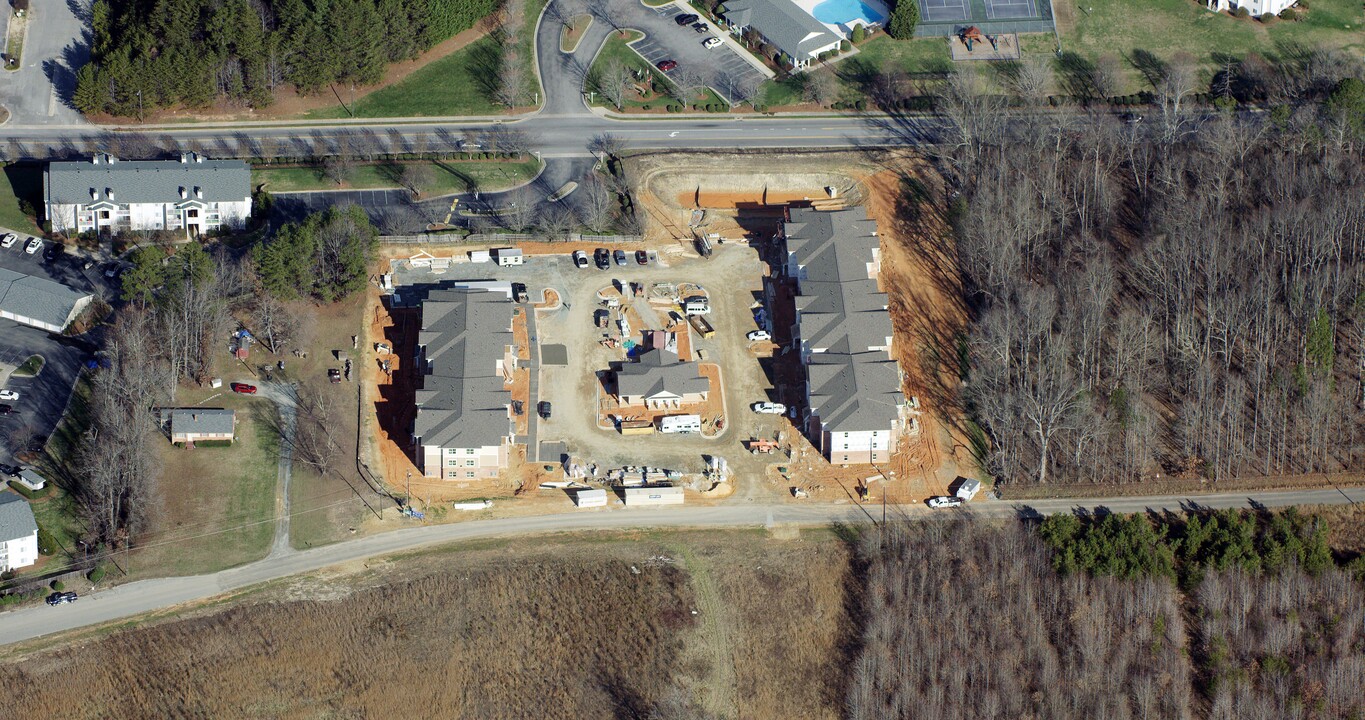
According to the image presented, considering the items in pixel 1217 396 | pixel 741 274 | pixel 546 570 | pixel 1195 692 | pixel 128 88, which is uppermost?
pixel 128 88

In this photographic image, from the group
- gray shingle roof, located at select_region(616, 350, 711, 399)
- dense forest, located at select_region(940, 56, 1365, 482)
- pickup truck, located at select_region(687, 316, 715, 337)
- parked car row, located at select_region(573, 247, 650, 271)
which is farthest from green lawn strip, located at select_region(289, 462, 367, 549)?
dense forest, located at select_region(940, 56, 1365, 482)

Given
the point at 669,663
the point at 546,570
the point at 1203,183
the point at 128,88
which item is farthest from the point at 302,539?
the point at 1203,183

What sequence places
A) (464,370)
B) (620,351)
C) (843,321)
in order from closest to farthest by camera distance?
(464,370) → (843,321) → (620,351)

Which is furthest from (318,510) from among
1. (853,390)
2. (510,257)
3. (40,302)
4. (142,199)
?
(853,390)

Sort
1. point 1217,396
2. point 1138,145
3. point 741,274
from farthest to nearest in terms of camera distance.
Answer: point 1138,145 → point 741,274 → point 1217,396

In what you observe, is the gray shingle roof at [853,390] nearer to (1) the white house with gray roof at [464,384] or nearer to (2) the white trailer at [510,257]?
(1) the white house with gray roof at [464,384]

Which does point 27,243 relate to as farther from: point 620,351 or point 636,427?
point 636,427

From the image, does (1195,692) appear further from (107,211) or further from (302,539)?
(107,211)

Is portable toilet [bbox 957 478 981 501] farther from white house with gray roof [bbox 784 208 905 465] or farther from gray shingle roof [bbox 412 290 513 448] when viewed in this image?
→ gray shingle roof [bbox 412 290 513 448]
